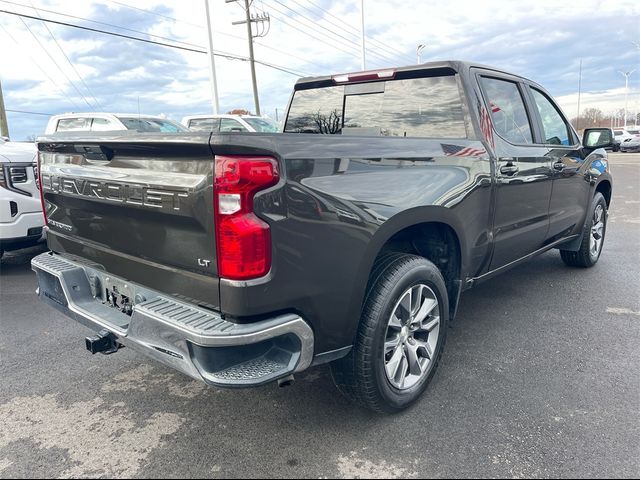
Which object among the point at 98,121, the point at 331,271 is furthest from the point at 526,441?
the point at 98,121

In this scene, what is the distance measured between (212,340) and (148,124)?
9283 mm

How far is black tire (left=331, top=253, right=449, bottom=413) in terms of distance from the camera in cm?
240

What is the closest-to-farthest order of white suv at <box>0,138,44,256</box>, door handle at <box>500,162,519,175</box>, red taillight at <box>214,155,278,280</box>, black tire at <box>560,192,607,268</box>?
red taillight at <box>214,155,278,280</box>, door handle at <box>500,162,519,175</box>, white suv at <box>0,138,44,256</box>, black tire at <box>560,192,607,268</box>

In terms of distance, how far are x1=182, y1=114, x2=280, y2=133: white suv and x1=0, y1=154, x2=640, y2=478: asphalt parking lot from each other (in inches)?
379

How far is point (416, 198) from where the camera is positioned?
2.62m

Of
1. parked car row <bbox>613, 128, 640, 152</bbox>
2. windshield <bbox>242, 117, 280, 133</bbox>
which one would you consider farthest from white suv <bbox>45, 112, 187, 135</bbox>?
parked car row <bbox>613, 128, 640, 152</bbox>

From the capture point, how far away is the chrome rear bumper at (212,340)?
1.95 meters

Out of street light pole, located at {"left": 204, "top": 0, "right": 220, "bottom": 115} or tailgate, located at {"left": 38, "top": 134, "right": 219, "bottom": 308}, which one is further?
street light pole, located at {"left": 204, "top": 0, "right": 220, "bottom": 115}

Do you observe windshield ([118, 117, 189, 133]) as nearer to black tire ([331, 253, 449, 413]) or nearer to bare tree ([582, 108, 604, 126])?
A: black tire ([331, 253, 449, 413])

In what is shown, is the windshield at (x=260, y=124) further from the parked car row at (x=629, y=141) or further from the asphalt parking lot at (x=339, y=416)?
the parked car row at (x=629, y=141)

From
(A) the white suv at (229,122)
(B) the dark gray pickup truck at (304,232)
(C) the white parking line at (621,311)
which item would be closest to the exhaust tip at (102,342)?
(B) the dark gray pickup truck at (304,232)

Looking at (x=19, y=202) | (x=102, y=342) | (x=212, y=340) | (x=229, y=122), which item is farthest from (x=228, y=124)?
(x=212, y=340)

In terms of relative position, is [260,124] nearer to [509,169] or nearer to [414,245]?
[509,169]

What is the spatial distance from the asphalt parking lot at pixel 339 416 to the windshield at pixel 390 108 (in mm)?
1573
